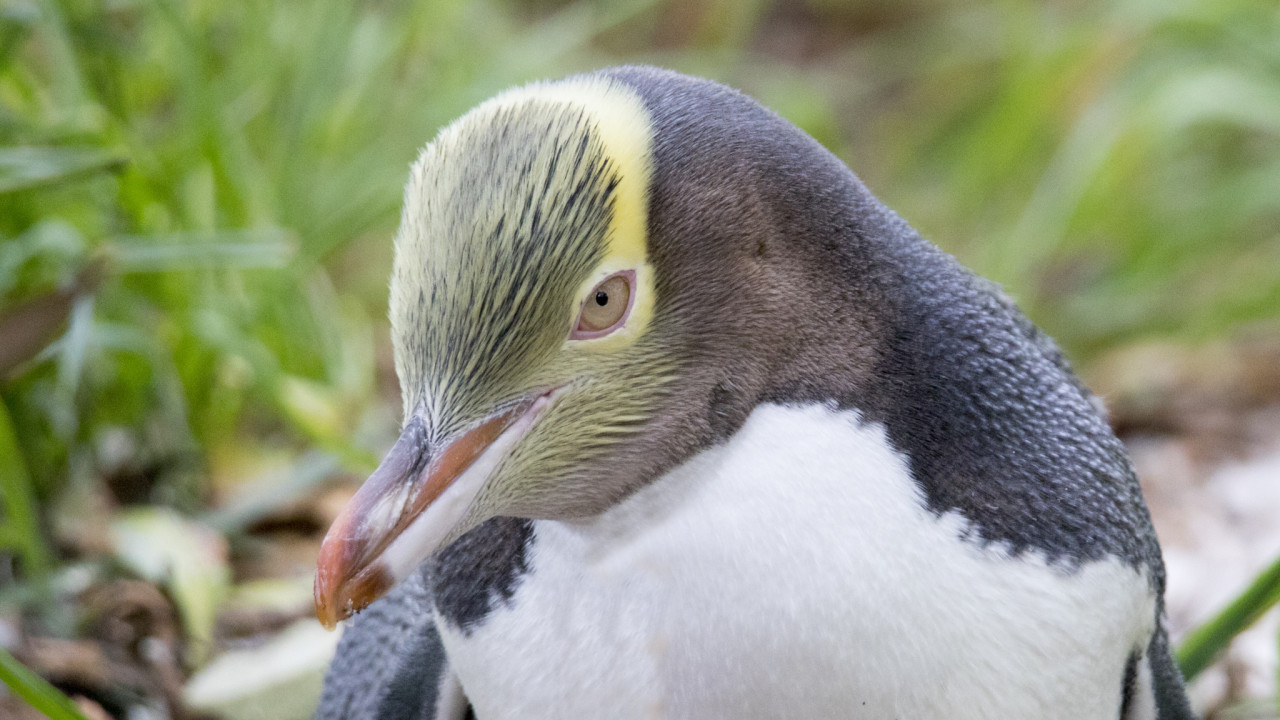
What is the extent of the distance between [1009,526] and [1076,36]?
9.83 feet

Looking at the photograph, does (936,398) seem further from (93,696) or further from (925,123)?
(925,123)

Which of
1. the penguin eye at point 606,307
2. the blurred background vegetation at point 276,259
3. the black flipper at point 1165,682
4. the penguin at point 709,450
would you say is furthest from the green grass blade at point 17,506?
the black flipper at point 1165,682

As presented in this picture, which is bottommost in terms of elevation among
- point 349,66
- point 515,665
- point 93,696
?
point 515,665

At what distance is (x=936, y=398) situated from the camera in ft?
3.24

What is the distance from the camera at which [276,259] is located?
1864mm

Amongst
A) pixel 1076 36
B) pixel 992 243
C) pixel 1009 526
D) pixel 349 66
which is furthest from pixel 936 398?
pixel 1076 36

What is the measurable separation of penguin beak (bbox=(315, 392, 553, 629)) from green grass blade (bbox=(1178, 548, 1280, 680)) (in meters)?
0.83

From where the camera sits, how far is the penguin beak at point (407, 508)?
0.85 metres

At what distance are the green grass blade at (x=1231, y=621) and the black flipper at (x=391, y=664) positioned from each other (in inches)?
32.5

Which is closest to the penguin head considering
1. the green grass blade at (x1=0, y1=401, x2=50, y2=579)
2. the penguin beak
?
the penguin beak

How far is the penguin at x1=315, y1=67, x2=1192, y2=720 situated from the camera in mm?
885

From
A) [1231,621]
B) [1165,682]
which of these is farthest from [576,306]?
[1231,621]

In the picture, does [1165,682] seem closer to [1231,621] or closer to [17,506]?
[1231,621]

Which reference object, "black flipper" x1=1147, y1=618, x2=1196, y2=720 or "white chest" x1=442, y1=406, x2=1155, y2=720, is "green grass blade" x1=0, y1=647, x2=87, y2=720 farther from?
"black flipper" x1=1147, y1=618, x2=1196, y2=720
